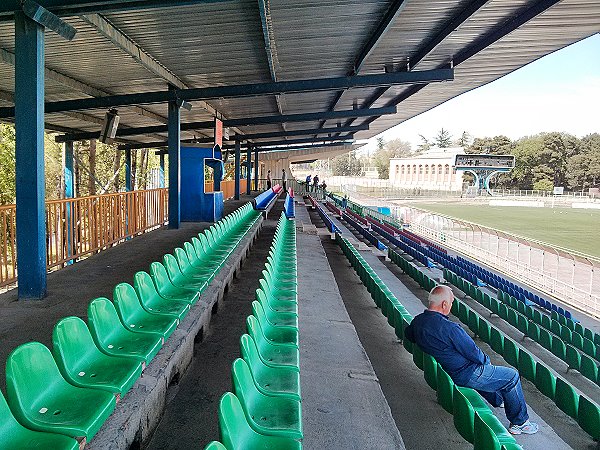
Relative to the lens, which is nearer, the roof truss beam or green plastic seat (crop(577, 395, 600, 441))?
green plastic seat (crop(577, 395, 600, 441))

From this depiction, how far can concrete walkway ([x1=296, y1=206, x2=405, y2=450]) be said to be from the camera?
119 inches

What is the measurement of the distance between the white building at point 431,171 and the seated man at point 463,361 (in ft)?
214

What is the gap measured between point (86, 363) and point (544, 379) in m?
4.30

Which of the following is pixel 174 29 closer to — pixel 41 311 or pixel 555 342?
pixel 41 311

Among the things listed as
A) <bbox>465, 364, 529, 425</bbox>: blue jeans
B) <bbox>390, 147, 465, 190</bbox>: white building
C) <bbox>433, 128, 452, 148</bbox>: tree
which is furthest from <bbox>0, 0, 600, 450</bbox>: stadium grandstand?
<bbox>433, 128, 452, 148</bbox>: tree

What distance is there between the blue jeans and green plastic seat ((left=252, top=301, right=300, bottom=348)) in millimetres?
1455

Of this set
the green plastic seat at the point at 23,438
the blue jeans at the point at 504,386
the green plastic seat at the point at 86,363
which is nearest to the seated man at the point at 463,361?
the blue jeans at the point at 504,386

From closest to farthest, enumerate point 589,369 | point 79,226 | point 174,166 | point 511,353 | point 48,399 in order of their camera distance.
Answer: point 48,399
point 511,353
point 589,369
point 79,226
point 174,166

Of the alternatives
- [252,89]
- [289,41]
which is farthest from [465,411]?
[252,89]

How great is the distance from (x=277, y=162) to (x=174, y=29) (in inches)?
1581

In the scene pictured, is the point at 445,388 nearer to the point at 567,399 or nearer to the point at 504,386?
the point at 504,386

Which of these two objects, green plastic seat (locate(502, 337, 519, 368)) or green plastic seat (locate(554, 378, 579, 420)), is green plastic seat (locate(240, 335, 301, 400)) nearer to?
green plastic seat (locate(554, 378, 579, 420))

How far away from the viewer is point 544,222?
42.2 meters

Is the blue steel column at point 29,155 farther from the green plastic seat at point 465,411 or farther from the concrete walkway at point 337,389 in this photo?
the green plastic seat at point 465,411
